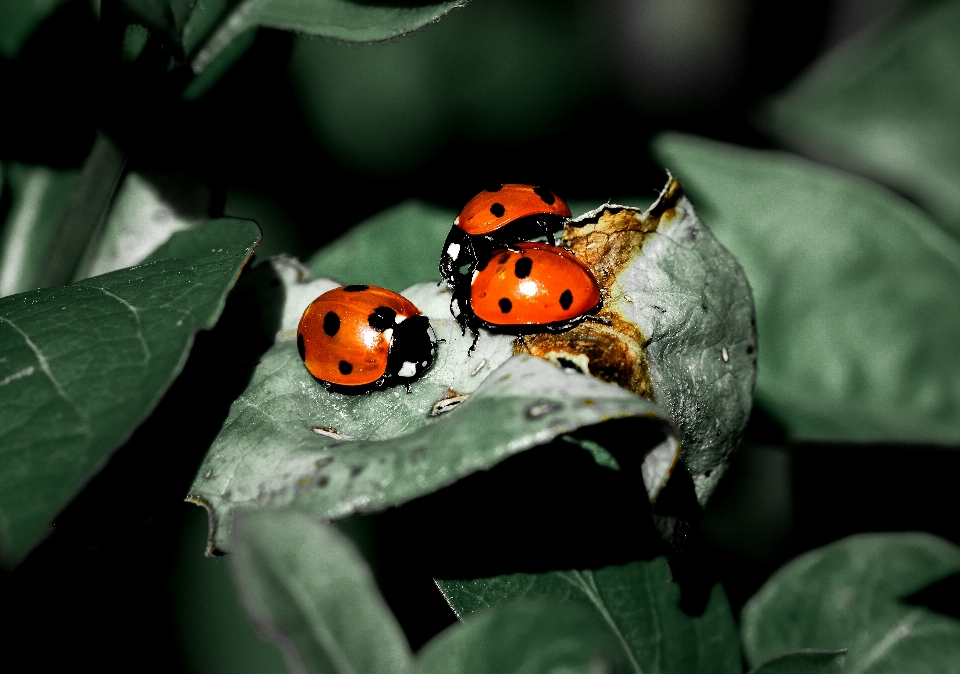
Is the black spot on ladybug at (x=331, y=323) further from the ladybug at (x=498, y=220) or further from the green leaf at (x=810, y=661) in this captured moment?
the green leaf at (x=810, y=661)

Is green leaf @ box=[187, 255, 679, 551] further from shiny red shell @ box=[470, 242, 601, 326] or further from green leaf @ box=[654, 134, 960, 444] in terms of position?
green leaf @ box=[654, 134, 960, 444]

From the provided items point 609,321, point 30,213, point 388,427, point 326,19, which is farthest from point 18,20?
point 609,321

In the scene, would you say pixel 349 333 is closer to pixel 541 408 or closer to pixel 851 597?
pixel 541 408

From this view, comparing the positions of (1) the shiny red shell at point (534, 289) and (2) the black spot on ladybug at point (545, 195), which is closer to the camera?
(1) the shiny red shell at point (534, 289)

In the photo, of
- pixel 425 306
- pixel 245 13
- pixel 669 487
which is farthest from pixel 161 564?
pixel 669 487

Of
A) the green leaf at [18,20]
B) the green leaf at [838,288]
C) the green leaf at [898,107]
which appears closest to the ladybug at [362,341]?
the green leaf at [18,20]

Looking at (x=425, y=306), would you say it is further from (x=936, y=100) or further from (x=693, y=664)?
(x=936, y=100)
